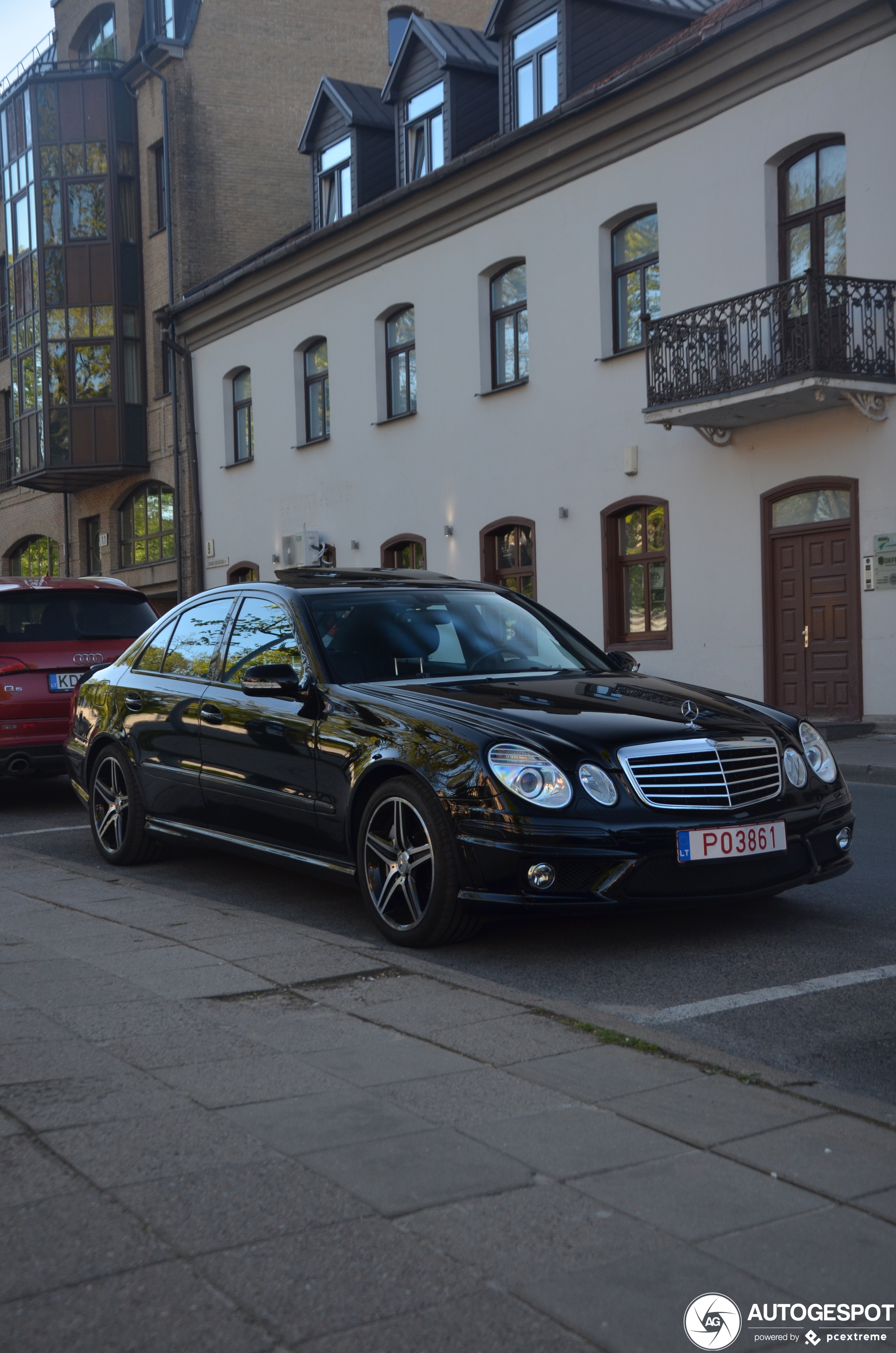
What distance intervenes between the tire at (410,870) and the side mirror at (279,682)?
0.80 metres

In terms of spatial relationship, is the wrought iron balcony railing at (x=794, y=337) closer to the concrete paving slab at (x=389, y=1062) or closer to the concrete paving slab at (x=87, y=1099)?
the concrete paving slab at (x=389, y=1062)

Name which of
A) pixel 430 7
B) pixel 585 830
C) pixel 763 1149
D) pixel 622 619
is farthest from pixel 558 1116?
pixel 430 7

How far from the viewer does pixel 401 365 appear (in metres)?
24.7

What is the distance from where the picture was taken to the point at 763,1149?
332 centimetres

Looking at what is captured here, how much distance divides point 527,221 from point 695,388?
5.55 m

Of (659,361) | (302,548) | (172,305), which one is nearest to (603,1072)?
(659,361)

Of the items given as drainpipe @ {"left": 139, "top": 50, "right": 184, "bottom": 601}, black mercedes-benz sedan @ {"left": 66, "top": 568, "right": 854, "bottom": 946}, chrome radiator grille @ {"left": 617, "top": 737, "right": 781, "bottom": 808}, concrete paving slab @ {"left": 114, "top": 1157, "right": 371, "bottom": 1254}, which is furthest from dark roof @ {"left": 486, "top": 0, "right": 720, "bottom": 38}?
concrete paving slab @ {"left": 114, "top": 1157, "right": 371, "bottom": 1254}

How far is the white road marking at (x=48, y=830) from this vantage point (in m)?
9.88

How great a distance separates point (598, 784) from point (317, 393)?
2260cm

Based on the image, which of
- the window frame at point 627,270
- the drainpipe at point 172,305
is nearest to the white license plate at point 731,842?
the window frame at point 627,270

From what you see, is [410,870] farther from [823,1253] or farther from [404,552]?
[404,552]

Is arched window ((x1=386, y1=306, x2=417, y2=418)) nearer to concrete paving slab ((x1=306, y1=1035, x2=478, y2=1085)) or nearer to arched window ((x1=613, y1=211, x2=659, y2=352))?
arched window ((x1=613, y1=211, x2=659, y2=352))

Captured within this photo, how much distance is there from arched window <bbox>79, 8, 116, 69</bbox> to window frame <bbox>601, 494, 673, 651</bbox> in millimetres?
19860

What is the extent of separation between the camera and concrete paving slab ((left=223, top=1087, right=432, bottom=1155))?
337 cm
